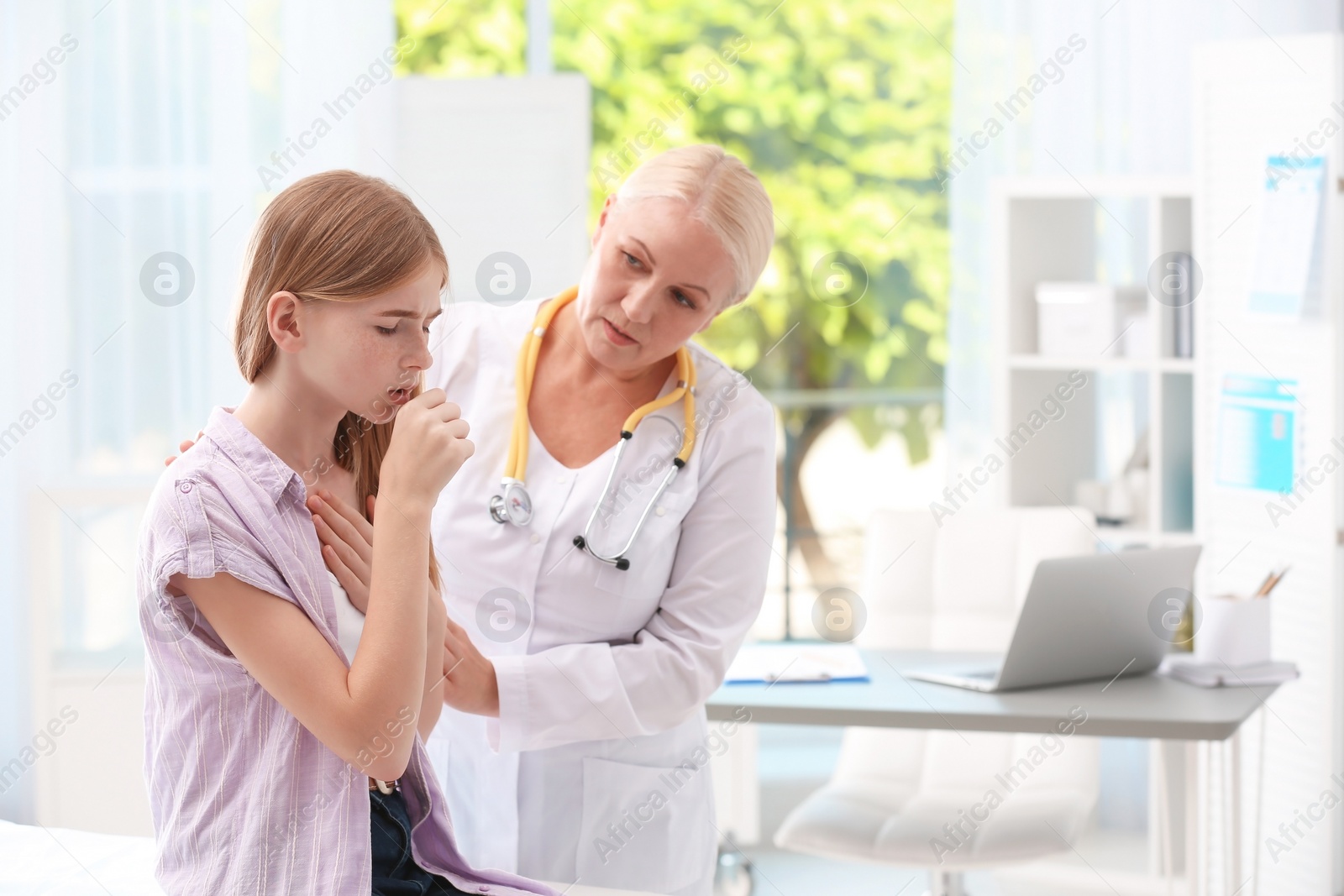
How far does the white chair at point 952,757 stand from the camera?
7.36 ft

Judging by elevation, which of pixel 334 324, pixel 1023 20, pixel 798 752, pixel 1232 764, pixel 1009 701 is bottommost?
pixel 798 752

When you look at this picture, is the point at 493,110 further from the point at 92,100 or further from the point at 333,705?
the point at 333,705

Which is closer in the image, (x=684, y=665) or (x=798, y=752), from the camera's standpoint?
(x=684, y=665)

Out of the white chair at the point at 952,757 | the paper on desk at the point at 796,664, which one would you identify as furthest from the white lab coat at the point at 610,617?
the white chair at the point at 952,757

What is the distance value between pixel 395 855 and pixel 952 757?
5.28 ft

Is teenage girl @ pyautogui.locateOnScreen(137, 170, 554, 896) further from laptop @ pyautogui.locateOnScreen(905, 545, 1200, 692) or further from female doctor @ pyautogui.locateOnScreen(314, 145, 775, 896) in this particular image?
laptop @ pyautogui.locateOnScreen(905, 545, 1200, 692)

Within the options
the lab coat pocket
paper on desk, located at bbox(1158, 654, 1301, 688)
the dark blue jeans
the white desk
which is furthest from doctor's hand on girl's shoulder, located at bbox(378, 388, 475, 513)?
paper on desk, located at bbox(1158, 654, 1301, 688)

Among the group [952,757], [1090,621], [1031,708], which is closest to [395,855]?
[1031,708]

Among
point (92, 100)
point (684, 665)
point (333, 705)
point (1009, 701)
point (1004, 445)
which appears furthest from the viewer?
point (1004, 445)

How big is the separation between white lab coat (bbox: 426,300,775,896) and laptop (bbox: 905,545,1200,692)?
708 millimetres

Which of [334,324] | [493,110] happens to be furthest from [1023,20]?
[334,324]

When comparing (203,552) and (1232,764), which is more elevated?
(203,552)

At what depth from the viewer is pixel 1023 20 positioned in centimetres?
340

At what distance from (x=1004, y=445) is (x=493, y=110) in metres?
1.56
